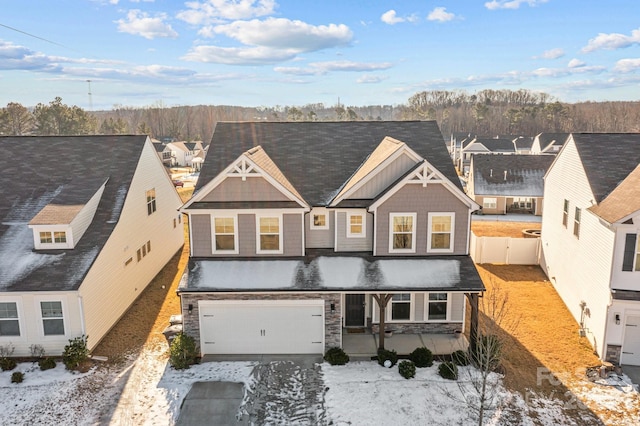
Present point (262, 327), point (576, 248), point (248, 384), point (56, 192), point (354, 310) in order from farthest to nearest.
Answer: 1. point (56, 192)
2. point (576, 248)
3. point (354, 310)
4. point (262, 327)
5. point (248, 384)

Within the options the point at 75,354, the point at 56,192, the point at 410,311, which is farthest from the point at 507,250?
the point at 56,192

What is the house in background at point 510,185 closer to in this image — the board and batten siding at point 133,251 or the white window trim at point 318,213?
the board and batten siding at point 133,251

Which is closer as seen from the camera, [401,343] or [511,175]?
[401,343]

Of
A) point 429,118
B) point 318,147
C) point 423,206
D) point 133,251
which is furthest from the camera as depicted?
point 429,118

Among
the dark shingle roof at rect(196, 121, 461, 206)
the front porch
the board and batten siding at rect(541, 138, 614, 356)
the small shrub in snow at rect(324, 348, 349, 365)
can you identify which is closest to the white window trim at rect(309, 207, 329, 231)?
the dark shingle roof at rect(196, 121, 461, 206)

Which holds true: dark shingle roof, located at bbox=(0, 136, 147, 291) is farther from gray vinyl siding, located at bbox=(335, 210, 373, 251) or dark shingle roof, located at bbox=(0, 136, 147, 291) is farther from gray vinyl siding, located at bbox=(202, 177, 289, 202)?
gray vinyl siding, located at bbox=(335, 210, 373, 251)

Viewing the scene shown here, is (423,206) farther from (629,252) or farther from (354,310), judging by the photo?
(629,252)
